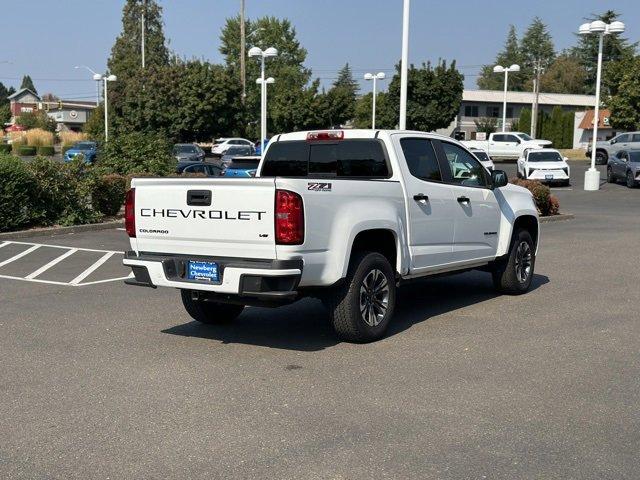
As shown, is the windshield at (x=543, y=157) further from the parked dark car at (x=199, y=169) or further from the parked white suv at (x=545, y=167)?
the parked dark car at (x=199, y=169)

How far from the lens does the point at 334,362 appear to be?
6.63 m

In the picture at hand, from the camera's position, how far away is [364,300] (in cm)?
721

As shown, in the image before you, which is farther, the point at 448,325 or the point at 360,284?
the point at 448,325

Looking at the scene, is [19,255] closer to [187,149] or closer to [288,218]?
[288,218]

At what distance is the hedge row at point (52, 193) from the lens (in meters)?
15.4

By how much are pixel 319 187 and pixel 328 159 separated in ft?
5.28

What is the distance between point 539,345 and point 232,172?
18634mm

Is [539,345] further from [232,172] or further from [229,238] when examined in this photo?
[232,172]

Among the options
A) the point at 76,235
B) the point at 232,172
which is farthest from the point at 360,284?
the point at 232,172

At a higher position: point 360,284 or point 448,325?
point 360,284

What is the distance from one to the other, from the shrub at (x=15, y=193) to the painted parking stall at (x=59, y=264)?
30.9 inches

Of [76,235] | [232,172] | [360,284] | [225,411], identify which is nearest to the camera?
[225,411]

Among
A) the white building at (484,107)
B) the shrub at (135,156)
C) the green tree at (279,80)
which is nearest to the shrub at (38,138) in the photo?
the green tree at (279,80)

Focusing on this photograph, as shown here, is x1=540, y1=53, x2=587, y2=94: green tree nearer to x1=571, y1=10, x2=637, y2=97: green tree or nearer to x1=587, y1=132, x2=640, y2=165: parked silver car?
x1=571, y1=10, x2=637, y2=97: green tree
